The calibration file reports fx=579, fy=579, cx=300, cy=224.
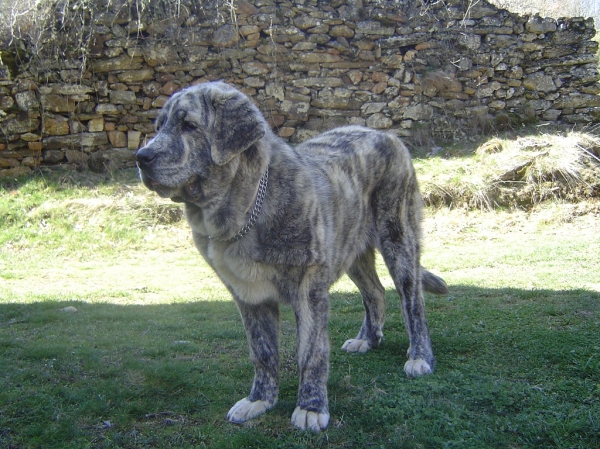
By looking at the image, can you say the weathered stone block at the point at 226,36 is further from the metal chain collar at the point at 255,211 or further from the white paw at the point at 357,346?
the metal chain collar at the point at 255,211

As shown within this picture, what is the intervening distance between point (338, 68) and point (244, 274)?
9567 mm

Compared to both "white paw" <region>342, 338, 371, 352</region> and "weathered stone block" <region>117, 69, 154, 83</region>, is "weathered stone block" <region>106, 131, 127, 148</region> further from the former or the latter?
"white paw" <region>342, 338, 371, 352</region>

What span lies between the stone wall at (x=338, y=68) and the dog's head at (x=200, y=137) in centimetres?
871

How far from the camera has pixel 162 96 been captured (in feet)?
38.9

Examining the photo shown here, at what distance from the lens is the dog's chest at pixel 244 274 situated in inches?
137

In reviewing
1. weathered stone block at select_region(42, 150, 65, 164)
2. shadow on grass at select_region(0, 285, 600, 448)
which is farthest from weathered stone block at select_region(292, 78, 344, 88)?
shadow on grass at select_region(0, 285, 600, 448)

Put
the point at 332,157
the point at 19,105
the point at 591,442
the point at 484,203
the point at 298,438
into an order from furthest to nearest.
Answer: the point at 19,105 → the point at 484,203 → the point at 332,157 → the point at 298,438 → the point at 591,442

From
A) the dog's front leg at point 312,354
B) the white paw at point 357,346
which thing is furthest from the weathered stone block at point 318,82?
the dog's front leg at point 312,354

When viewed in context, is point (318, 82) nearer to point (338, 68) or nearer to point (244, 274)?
point (338, 68)

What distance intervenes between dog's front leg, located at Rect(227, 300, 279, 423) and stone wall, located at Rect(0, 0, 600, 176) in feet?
28.5

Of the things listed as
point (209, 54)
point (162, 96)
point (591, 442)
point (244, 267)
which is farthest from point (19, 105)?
point (591, 442)

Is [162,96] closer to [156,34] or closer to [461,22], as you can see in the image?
[156,34]

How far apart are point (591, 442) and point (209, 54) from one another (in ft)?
35.2

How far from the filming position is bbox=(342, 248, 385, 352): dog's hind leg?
16.4 ft
